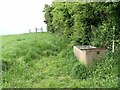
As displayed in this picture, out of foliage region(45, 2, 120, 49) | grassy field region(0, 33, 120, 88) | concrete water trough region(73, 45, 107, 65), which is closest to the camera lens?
grassy field region(0, 33, 120, 88)

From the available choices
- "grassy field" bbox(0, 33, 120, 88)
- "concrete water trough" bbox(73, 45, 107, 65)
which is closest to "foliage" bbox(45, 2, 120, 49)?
"concrete water trough" bbox(73, 45, 107, 65)

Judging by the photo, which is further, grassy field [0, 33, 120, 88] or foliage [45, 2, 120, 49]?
foliage [45, 2, 120, 49]

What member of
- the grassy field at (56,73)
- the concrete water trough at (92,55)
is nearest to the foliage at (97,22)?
the concrete water trough at (92,55)

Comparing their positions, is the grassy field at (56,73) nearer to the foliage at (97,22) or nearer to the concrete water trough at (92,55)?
the concrete water trough at (92,55)

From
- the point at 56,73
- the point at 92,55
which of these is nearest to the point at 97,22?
the point at 92,55

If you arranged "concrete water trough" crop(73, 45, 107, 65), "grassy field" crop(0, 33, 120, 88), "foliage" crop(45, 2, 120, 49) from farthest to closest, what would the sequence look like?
"foliage" crop(45, 2, 120, 49) → "concrete water trough" crop(73, 45, 107, 65) → "grassy field" crop(0, 33, 120, 88)

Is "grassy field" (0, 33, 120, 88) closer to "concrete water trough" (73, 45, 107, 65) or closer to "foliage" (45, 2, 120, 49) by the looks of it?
"concrete water trough" (73, 45, 107, 65)

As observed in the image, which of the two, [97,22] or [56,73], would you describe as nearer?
[56,73]

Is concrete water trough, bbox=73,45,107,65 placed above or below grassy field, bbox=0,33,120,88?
above

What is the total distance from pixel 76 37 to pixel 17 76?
4182 millimetres

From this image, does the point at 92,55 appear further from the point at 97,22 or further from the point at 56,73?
Answer: the point at 97,22

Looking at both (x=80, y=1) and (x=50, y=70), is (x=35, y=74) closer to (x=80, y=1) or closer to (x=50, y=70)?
(x=50, y=70)

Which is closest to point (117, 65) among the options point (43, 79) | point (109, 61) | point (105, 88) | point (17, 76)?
point (109, 61)

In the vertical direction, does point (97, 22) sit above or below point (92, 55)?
above
